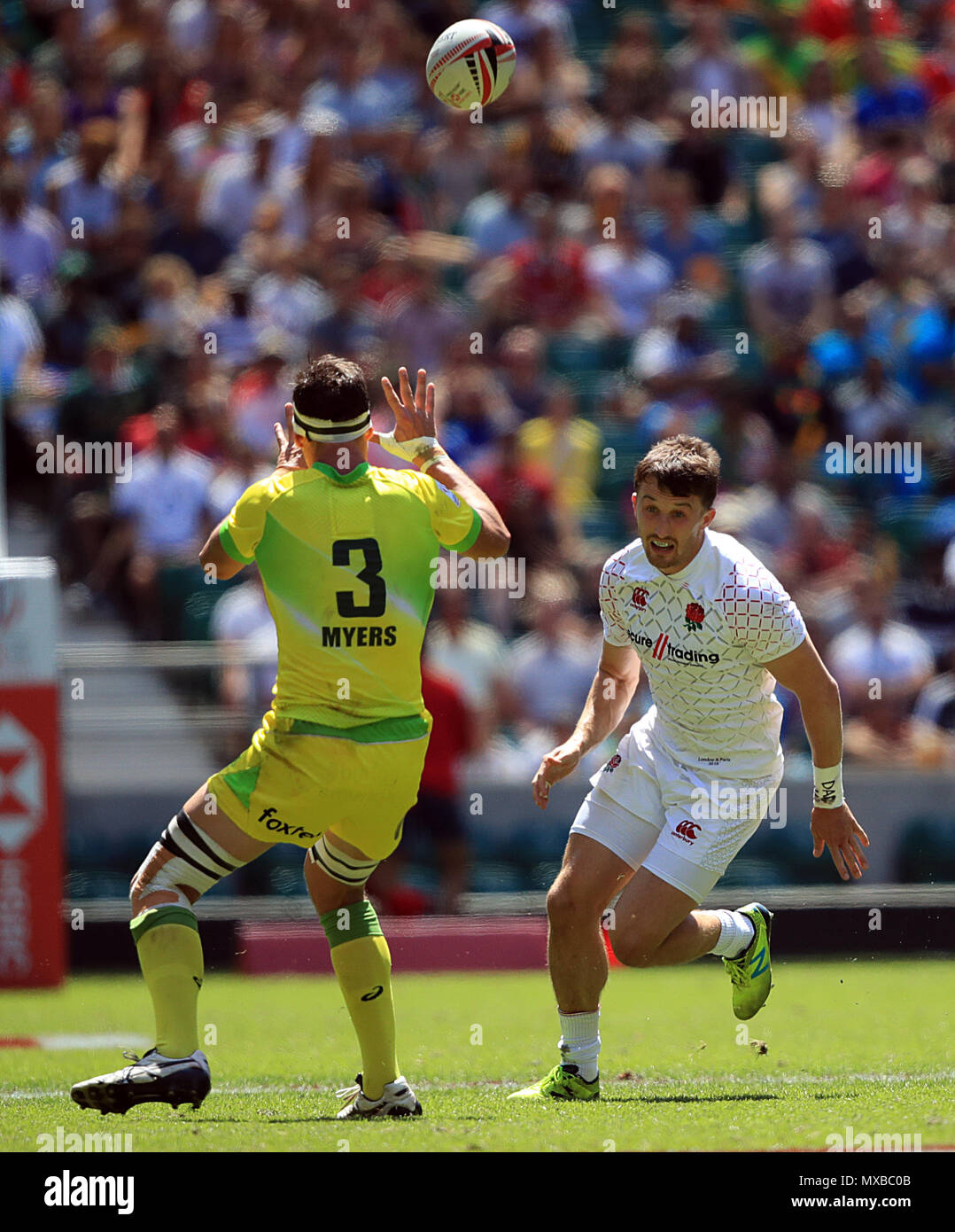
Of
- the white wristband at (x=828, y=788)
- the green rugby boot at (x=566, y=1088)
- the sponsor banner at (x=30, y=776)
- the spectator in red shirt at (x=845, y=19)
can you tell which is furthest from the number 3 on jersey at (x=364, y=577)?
the spectator in red shirt at (x=845, y=19)

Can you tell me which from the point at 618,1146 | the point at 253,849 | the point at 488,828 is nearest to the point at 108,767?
the point at 488,828

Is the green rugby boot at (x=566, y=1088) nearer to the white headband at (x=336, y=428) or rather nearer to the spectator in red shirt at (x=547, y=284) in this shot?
the white headband at (x=336, y=428)

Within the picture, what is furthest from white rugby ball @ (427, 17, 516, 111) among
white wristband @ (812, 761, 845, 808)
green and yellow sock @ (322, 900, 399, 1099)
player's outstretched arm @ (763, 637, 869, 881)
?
green and yellow sock @ (322, 900, 399, 1099)

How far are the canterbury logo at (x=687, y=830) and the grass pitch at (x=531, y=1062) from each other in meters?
0.83

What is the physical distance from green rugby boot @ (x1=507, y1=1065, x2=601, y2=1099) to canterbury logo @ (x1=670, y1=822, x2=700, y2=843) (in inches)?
32.5

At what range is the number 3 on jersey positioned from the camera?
229 inches

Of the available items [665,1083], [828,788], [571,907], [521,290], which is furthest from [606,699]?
[521,290]

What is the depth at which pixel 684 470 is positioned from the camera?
602 cm

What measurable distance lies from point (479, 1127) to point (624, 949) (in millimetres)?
957

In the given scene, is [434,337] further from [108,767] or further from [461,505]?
[461,505]

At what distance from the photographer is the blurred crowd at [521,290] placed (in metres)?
12.3

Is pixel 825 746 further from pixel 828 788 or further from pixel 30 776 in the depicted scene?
pixel 30 776

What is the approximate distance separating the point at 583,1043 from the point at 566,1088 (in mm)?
154

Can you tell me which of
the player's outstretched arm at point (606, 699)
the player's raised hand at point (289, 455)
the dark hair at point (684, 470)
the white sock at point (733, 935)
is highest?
the player's raised hand at point (289, 455)
